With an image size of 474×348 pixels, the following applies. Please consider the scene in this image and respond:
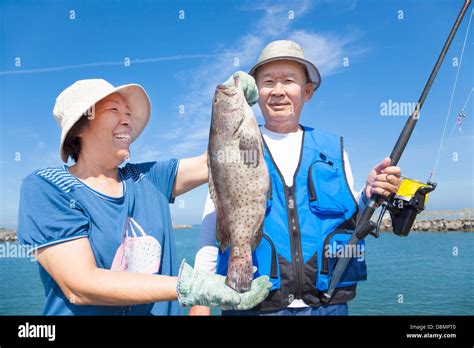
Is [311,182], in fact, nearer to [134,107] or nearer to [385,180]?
[385,180]

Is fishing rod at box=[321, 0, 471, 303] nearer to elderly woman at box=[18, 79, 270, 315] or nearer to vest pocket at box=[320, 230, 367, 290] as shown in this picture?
vest pocket at box=[320, 230, 367, 290]

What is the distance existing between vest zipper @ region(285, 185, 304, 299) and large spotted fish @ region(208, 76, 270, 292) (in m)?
0.41

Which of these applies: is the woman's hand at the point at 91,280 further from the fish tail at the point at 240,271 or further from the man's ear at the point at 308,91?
the man's ear at the point at 308,91

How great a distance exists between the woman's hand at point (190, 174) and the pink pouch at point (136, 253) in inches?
25.0

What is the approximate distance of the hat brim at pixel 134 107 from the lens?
9.77 feet

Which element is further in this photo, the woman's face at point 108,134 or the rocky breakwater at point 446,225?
the rocky breakwater at point 446,225

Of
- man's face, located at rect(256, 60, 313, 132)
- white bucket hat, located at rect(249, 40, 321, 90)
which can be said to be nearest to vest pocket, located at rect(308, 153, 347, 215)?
man's face, located at rect(256, 60, 313, 132)

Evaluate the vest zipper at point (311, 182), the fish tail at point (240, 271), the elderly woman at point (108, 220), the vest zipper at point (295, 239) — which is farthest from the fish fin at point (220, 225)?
the vest zipper at point (311, 182)

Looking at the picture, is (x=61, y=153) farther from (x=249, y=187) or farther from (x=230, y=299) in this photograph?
(x=230, y=299)

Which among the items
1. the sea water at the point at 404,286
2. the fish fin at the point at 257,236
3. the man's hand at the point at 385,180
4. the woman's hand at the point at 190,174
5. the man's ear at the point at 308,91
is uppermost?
the man's ear at the point at 308,91

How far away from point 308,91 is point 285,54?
0.52 meters

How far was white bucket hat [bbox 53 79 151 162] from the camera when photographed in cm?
298

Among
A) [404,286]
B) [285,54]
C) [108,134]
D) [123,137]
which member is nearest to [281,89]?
[285,54]

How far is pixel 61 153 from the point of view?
10.3 ft
